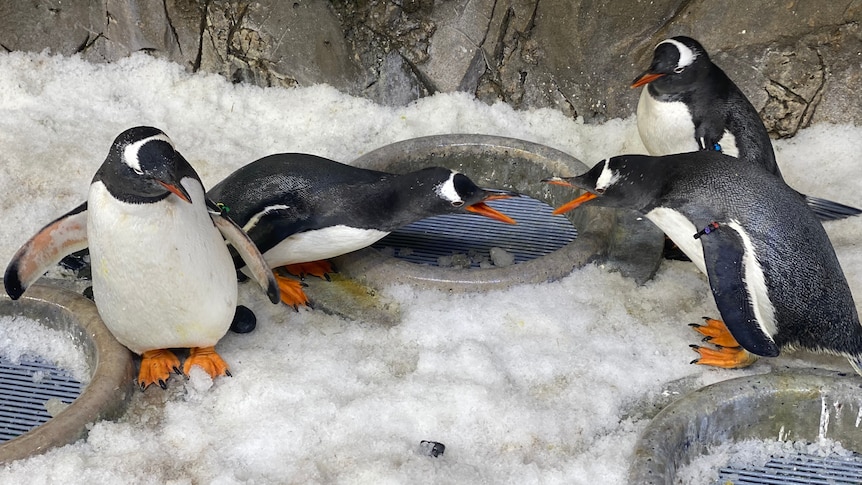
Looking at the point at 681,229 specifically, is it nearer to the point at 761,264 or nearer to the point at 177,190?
the point at 761,264

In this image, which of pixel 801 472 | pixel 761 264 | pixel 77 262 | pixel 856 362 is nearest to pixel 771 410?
pixel 801 472

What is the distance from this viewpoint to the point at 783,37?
3.61m

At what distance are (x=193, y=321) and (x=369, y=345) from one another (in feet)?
1.76

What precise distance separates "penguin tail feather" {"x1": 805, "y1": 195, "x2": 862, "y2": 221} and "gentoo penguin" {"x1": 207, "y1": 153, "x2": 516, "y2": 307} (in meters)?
1.13

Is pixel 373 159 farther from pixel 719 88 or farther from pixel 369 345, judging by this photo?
pixel 719 88

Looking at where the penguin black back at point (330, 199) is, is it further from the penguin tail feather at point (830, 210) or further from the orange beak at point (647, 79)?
the penguin tail feather at point (830, 210)

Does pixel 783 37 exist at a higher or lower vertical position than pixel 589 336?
higher

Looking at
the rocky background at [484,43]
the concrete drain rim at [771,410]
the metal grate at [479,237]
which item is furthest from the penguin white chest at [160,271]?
the rocky background at [484,43]

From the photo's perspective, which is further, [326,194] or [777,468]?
[326,194]

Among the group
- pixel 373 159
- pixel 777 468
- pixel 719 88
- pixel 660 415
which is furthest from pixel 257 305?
pixel 719 88

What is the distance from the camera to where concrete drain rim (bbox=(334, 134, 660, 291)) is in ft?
9.37

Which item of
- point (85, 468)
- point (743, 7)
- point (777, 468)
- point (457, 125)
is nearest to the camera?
point (85, 468)

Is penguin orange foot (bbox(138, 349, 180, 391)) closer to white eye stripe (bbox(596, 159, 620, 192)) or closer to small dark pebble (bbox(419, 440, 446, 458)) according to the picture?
small dark pebble (bbox(419, 440, 446, 458))

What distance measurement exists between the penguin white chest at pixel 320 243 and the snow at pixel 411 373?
0.59ft
